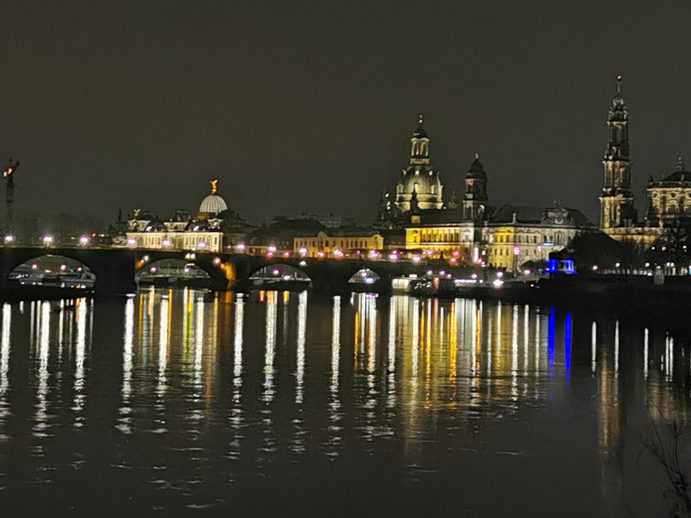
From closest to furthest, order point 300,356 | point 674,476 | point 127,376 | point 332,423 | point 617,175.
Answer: point 674,476 → point 332,423 → point 127,376 → point 300,356 → point 617,175

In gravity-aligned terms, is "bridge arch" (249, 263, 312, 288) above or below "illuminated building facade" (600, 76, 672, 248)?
below

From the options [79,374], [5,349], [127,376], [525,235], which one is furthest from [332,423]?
[525,235]

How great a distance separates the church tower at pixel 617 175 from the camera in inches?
5925

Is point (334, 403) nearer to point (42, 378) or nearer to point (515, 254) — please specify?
point (42, 378)

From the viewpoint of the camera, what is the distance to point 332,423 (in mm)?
30438

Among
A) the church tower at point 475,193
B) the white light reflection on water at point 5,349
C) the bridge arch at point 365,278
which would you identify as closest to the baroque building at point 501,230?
the church tower at point 475,193

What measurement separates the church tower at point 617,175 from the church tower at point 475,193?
26.0 meters

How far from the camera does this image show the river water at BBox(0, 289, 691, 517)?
76.8 ft

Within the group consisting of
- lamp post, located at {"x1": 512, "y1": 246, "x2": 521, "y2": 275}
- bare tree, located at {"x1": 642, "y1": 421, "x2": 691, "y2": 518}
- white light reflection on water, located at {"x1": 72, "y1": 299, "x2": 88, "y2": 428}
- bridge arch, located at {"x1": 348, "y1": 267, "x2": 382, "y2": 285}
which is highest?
lamp post, located at {"x1": 512, "y1": 246, "x2": 521, "y2": 275}

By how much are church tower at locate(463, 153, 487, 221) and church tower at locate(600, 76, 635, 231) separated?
26048 millimetres

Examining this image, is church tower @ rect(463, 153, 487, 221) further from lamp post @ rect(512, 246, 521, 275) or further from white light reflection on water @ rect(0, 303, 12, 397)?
white light reflection on water @ rect(0, 303, 12, 397)

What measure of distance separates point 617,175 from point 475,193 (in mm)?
32249

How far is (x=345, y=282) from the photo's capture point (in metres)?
133

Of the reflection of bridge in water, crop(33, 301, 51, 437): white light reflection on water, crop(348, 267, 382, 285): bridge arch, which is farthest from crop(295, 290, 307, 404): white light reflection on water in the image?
crop(348, 267, 382, 285): bridge arch
